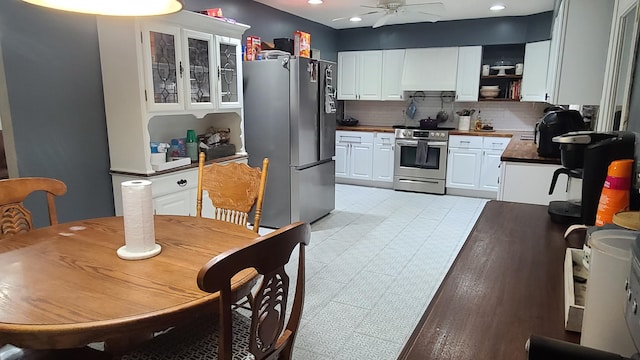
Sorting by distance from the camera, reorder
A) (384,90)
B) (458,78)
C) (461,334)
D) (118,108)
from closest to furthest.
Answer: (461,334) < (118,108) < (458,78) < (384,90)

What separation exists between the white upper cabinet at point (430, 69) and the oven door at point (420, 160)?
835mm

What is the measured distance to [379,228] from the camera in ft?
14.5

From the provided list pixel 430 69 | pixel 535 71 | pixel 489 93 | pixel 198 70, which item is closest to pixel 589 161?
pixel 198 70

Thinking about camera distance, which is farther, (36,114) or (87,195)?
(87,195)

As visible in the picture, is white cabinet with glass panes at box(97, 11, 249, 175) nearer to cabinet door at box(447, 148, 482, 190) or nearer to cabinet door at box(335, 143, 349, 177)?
cabinet door at box(335, 143, 349, 177)

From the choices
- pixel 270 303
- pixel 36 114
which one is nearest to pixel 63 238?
pixel 270 303

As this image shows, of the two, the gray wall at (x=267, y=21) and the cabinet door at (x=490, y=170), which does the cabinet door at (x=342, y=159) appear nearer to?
the gray wall at (x=267, y=21)

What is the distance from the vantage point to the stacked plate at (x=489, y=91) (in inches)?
229

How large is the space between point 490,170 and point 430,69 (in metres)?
1.67

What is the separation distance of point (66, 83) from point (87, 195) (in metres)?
0.78

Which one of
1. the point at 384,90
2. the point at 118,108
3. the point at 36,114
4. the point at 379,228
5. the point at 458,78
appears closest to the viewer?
the point at 36,114

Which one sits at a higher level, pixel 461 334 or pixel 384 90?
pixel 384 90

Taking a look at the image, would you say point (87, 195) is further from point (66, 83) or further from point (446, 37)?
point (446, 37)

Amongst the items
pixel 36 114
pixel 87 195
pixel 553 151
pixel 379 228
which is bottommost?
pixel 379 228
